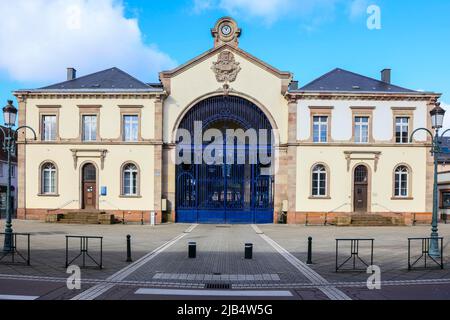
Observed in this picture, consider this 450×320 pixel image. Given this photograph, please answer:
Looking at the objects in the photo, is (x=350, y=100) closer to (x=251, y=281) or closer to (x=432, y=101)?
(x=432, y=101)

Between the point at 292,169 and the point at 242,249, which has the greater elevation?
the point at 292,169

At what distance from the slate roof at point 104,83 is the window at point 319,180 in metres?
13.1

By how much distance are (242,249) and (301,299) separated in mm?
7511

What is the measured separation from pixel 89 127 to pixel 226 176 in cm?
1081

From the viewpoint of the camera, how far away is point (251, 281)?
10398 mm

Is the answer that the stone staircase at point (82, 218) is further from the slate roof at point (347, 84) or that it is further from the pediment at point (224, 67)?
the slate roof at point (347, 84)

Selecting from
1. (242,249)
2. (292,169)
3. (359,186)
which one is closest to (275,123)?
(292,169)

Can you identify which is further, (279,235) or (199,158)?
(199,158)

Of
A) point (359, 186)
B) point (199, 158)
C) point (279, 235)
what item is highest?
point (199, 158)

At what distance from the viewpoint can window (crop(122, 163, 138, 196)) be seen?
2838 centimetres

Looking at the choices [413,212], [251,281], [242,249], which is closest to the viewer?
[251,281]

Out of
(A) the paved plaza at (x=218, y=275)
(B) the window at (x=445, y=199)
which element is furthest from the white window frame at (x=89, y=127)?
(B) the window at (x=445, y=199)

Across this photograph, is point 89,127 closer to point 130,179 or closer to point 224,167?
point 130,179

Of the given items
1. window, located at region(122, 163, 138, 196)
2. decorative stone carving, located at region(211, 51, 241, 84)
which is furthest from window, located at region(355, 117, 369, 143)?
window, located at region(122, 163, 138, 196)
